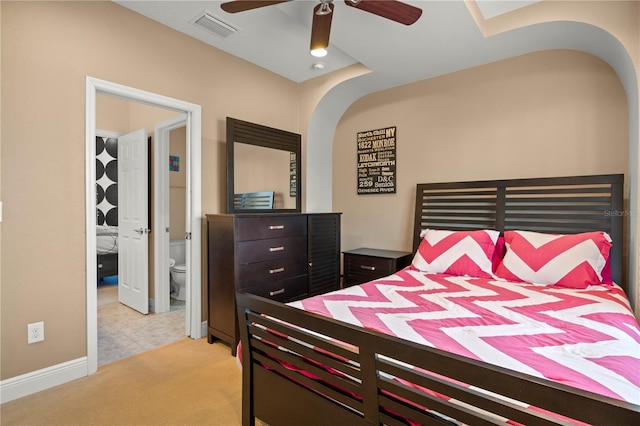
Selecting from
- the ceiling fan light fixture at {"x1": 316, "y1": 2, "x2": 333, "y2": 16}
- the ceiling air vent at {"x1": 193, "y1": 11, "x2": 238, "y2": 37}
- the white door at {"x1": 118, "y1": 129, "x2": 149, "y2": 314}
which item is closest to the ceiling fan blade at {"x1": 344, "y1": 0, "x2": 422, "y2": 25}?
the ceiling fan light fixture at {"x1": 316, "y1": 2, "x2": 333, "y2": 16}

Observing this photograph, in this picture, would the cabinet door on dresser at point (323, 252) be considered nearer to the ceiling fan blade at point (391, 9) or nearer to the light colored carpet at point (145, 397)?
the light colored carpet at point (145, 397)

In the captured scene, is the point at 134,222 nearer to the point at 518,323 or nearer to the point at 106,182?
the point at 106,182

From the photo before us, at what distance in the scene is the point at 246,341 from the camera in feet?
5.39

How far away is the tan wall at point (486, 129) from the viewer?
2648mm

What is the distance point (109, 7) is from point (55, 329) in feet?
7.70

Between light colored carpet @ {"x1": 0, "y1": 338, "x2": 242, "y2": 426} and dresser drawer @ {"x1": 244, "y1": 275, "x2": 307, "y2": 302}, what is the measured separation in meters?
0.58

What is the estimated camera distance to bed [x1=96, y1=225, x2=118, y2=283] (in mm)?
4852

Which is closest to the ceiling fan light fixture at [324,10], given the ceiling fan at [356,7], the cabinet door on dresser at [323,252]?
the ceiling fan at [356,7]

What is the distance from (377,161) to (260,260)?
190 cm

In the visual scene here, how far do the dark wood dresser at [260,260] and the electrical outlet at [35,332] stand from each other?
117cm

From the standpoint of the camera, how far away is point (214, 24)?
2.74 metres

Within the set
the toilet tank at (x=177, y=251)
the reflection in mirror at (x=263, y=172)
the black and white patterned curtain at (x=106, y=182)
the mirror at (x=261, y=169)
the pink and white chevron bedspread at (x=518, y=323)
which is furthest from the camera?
the black and white patterned curtain at (x=106, y=182)

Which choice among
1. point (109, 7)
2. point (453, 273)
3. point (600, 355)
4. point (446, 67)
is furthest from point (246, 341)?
point (446, 67)

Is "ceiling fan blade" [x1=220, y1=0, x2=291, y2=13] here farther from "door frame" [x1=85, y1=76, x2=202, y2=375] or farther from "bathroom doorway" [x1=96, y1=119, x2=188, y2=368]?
"bathroom doorway" [x1=96, y1=119, x2=188, y2=368]
